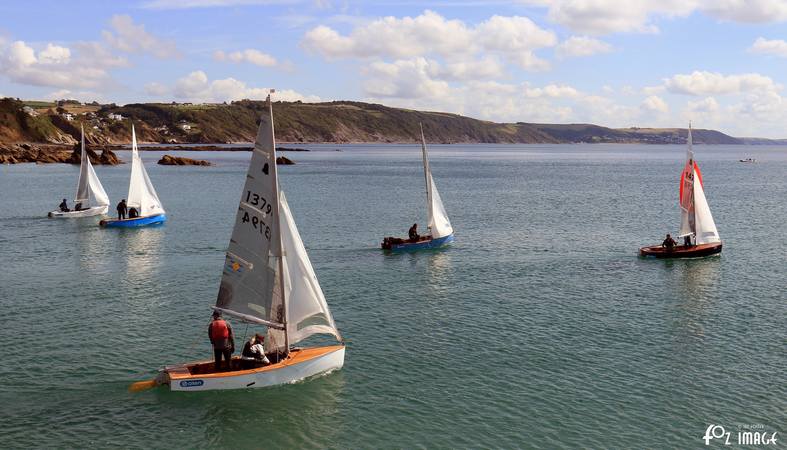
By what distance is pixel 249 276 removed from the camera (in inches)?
1115

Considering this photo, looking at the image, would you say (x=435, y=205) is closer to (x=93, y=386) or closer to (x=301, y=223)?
(x=301, y=223)

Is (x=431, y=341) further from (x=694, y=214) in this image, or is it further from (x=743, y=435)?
(x=694, y=214)

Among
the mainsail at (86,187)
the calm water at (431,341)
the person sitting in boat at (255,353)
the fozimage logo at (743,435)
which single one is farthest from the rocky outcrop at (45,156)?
the fozimage logo at (743,435)

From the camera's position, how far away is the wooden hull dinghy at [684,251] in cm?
5378

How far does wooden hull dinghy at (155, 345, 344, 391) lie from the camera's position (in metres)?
26.6

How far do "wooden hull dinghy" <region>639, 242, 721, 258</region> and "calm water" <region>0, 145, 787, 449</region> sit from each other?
997 millimetres

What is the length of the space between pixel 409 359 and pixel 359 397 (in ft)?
15.3

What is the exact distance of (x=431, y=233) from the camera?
59938 mm

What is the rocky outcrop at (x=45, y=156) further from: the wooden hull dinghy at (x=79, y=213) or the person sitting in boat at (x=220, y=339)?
the person sitting in boat at (x=220, y=339)

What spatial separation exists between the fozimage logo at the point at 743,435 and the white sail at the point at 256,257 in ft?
55.2

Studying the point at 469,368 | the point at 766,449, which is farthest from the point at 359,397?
the point at 766,449

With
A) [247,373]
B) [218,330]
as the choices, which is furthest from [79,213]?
[247,373]

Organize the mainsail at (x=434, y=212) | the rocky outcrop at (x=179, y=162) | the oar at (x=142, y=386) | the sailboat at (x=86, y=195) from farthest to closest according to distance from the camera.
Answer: the rocky outcrop at (x=179, y=162) < the sailboat at (x=86, y=195) < the mainsail at (x=434, y=212) < the oar at (x=142, y=386)

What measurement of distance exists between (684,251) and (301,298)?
1422 inches
